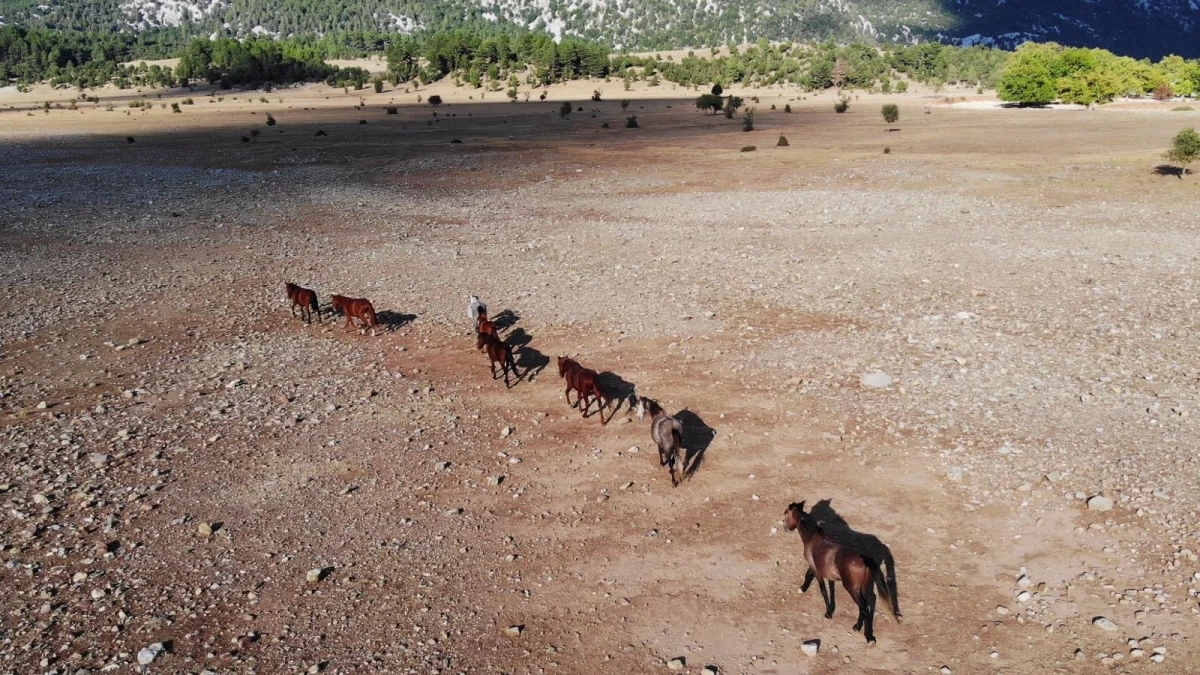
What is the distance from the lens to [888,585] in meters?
8.11

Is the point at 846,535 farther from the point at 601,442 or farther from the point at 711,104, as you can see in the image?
the point at 711,104

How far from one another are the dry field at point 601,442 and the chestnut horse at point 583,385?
36 centimetres

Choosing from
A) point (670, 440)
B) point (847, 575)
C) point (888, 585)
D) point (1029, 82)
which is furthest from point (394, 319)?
point (1029, 82)

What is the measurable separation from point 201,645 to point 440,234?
18.9 meters

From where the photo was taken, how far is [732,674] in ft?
23.0

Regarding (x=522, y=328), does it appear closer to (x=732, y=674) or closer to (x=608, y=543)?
(x=608, y=543)

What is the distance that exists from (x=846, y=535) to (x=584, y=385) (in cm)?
468

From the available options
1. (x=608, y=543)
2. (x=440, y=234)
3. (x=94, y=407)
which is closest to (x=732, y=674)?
(x=608, y=543)

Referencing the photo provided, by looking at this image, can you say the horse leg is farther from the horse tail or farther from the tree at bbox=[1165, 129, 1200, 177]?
the tree at bbox=[1165, 129, 1200, 177]

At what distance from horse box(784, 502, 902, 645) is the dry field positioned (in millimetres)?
206

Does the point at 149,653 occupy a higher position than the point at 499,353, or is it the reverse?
the point at 499,353

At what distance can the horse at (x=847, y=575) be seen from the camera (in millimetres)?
7105

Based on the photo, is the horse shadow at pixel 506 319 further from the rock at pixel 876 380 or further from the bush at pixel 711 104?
the bush at pixel 711 104

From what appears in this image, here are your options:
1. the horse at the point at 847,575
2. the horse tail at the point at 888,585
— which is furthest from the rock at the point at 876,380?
the horse at the point at 847,575
